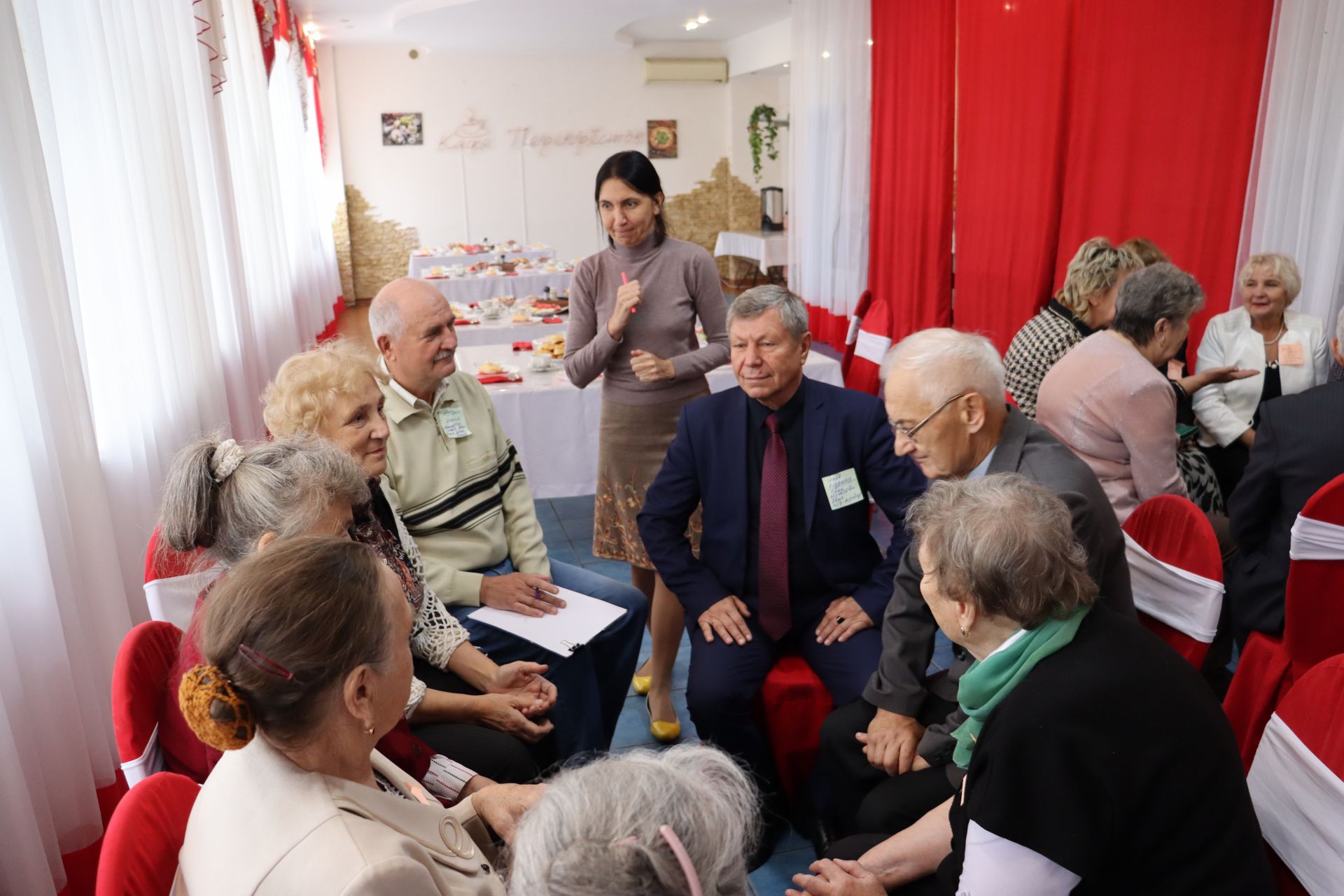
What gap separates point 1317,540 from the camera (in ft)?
6.04

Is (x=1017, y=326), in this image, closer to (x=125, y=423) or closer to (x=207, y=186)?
(x=207, y=186)

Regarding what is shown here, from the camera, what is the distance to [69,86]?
2.56 m

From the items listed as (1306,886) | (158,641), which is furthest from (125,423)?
(1306,886)

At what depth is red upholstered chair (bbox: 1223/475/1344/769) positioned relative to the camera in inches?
71.6

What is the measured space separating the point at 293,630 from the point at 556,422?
9.54ft

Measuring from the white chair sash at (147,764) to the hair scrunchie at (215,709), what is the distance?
0.36m

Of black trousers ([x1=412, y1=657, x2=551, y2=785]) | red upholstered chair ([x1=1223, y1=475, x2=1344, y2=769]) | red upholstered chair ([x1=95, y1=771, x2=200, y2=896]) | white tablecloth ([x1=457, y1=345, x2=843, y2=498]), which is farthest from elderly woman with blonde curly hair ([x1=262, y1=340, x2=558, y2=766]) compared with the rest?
white tablecloth ([x1=457, y1=345, x2=843, y2=498])

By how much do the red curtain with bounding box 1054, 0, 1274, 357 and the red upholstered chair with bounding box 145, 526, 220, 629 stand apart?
463 centimetres

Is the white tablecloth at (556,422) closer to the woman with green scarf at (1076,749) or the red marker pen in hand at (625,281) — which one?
the red marker pen in hand at (625,281)

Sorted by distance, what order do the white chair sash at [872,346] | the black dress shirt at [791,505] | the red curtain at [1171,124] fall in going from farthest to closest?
the red curtain at [1171,124] → the white chair sash at [872,346] → the black dress shirt at [791,505]

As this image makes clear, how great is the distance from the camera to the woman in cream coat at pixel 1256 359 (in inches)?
134

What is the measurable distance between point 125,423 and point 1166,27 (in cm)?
524

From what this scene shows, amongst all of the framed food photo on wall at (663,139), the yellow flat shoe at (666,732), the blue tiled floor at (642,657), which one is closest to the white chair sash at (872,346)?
the blue tiled floor at (642,657)

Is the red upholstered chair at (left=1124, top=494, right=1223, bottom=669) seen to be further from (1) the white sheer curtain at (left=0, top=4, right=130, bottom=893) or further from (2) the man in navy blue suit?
(1) the white sheer curtain at (left=0, top=4, right=130, bottom=893)
